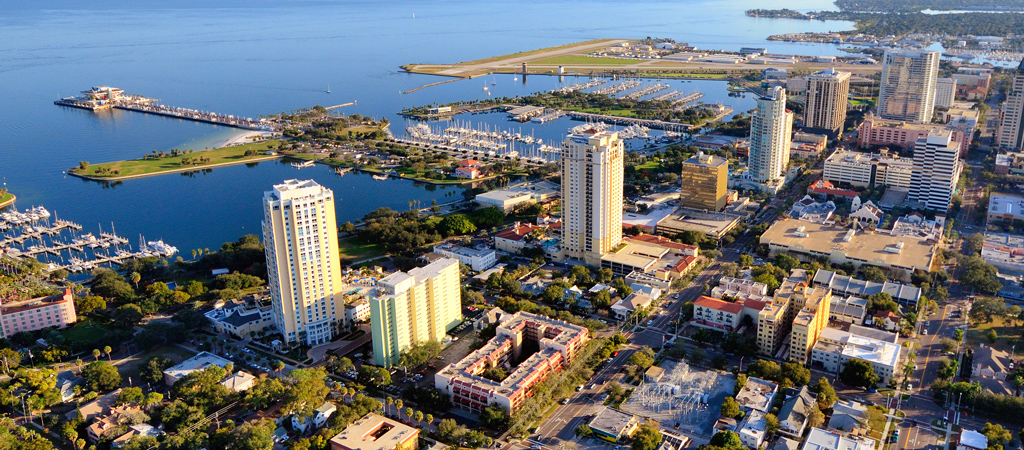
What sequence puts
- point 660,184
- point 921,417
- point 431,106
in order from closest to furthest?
point 921,417, point 660,184, point 431,106

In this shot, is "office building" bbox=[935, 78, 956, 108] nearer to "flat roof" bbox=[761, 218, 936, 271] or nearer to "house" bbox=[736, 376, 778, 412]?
"flat roof" bbox=[761, 218, 936, 271]

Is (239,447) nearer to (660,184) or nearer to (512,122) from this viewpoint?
(660,184)

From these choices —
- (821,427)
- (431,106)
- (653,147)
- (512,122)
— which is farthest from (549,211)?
(431,106)

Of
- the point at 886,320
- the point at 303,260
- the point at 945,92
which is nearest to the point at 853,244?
the point at 886,320

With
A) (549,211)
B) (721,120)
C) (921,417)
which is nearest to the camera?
(921,417)

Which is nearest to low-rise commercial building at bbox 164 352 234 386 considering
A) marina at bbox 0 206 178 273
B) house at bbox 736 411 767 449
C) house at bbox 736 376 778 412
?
marina at bbox 0 206 178 273

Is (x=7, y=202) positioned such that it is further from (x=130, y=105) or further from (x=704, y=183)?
(x=704, y=183)

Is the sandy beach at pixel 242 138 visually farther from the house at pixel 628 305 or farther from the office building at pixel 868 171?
the office building at pixel 868 171
